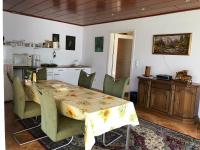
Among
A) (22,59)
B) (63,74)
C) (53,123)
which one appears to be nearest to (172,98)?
(53,123)

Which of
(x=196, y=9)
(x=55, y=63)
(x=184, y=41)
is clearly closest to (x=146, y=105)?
(x=184, y=41)

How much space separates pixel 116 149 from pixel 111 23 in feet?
12.6

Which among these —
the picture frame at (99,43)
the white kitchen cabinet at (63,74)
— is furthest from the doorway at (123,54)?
the white kitchen cabinet at (63,74)

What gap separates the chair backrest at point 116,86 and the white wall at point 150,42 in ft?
5.75

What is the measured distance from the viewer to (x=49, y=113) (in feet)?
6.53

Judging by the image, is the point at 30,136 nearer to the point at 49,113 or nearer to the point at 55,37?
the point at 49,113

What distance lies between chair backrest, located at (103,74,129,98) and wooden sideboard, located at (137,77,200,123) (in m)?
1.37

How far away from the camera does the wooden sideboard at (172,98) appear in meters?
3.51

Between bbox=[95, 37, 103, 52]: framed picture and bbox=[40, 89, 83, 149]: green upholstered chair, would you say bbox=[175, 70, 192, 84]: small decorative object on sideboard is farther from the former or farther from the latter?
bbox=[95, 37, 103, 52]: framed picture

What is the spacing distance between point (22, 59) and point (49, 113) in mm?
3352

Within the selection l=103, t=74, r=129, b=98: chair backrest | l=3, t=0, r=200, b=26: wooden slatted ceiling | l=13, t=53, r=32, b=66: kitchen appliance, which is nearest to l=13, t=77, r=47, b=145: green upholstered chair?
l=103, t=74, r=129, b=98: chair backrest

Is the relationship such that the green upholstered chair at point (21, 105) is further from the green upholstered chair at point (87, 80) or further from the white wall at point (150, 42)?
the white wall at point (150, 42)

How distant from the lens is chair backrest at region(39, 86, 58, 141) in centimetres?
191

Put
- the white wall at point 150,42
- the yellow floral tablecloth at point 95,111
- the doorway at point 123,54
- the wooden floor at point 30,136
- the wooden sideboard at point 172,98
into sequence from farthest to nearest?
the doorway at point 123,54
the white wall at point 150,42
the wooden sideboard at point 172,98
the wooden floor at point 30,136
the yellow floral tablecloth at point 95,111
